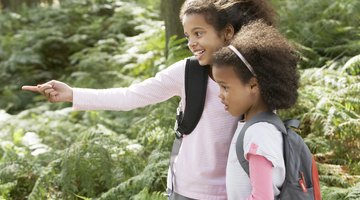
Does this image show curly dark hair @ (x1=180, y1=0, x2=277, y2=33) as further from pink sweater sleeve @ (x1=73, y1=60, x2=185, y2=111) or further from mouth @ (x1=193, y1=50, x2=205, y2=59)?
pink sweater sleeve @ (x1=73, y1=60, x2=185, y2=111)

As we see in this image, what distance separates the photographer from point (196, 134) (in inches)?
100

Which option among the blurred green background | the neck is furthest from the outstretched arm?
the blurred green background

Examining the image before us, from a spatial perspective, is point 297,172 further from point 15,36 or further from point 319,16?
point 15,36

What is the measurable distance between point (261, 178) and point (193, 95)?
24.0 inches

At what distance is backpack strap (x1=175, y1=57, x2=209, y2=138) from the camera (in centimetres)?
252

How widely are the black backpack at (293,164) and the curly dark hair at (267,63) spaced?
92mm

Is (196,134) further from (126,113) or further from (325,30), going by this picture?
(325,30)

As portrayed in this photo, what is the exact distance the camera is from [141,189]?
4152 millimetres

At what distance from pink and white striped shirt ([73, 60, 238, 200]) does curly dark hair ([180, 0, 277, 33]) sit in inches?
10.3

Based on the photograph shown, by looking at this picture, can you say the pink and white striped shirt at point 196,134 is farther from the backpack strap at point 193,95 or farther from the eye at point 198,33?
the eye at point 198,33

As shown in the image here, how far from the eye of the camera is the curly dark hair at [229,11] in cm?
250

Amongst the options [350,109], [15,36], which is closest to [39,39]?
[15,36]

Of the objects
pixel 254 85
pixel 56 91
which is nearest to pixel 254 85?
pixel 254 85

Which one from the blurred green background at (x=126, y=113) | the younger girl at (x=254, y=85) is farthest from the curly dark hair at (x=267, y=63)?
the blurred green background at (x=126, y=113)
